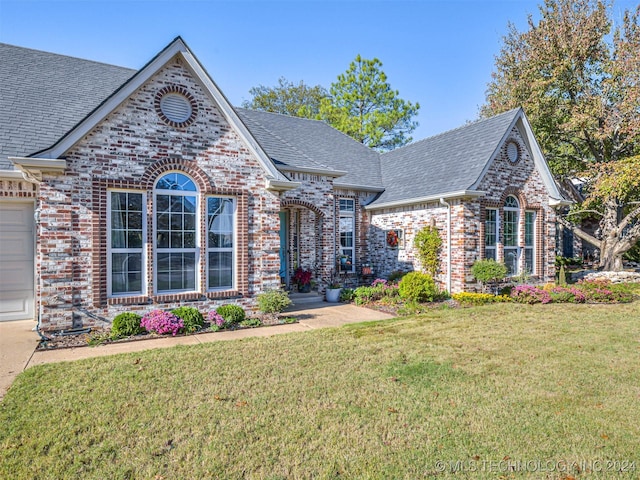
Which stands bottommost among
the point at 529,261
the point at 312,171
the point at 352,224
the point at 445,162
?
the point at 529,261

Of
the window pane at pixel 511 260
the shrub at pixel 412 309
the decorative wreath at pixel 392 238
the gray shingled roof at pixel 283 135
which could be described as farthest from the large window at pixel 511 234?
the shrub at pixel 412 309

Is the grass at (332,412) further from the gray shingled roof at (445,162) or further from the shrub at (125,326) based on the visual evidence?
the gray shingled roof at (445,162)

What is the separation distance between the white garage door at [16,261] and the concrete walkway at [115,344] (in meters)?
0.38

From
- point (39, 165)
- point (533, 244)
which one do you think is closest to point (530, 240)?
point (533, 244)

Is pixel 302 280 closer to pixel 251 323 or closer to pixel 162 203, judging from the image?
pixel 251 323

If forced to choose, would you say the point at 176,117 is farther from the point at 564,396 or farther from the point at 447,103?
the point at 447,103

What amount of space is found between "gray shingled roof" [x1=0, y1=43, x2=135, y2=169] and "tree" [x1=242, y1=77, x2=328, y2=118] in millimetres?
22781

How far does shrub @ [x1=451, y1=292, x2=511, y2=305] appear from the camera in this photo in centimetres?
1098

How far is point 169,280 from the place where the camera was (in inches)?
326

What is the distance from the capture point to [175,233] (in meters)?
8.36

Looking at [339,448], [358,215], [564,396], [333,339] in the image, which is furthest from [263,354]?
[358,215]

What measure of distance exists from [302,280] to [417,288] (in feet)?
12.4

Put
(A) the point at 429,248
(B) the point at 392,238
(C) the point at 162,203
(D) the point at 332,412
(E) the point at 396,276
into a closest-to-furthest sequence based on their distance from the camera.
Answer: (D) the point at 332,412, (C) the point at 162,203, (A) the point at 429,248, (E) the point at 396,276, (B) the point at 392,238

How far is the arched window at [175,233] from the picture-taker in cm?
817
